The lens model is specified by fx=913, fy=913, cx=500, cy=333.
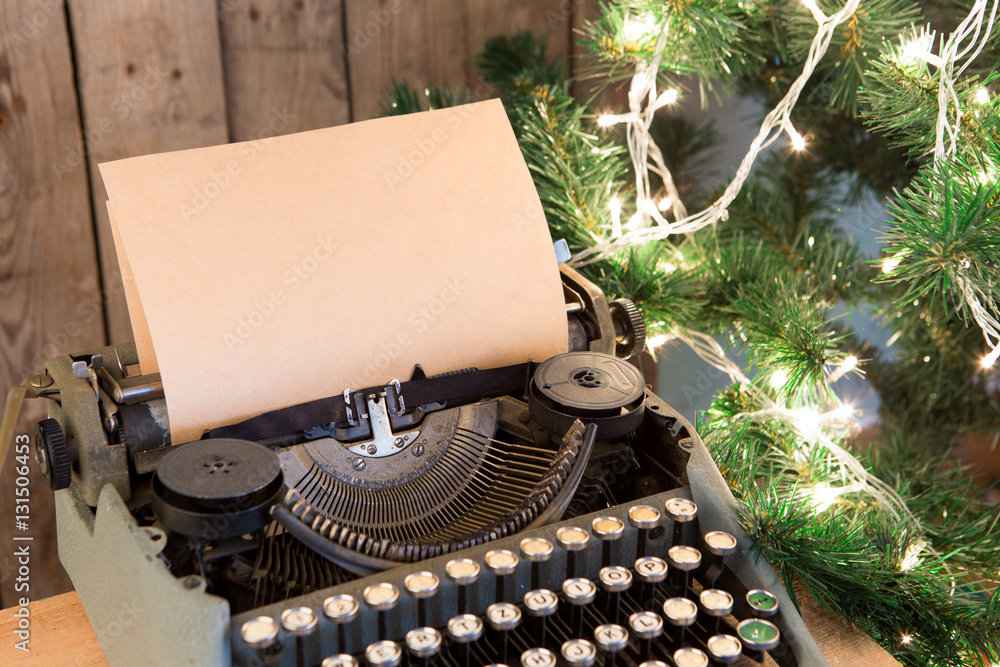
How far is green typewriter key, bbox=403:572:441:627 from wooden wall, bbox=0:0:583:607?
3.47ft

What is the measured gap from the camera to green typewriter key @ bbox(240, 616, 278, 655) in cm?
82

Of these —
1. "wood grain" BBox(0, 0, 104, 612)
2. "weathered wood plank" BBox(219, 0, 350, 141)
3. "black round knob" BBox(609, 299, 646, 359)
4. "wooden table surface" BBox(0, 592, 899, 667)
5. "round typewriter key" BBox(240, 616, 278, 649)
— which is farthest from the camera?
"weathered wood plank" BBox(219, 0, 350, 141)

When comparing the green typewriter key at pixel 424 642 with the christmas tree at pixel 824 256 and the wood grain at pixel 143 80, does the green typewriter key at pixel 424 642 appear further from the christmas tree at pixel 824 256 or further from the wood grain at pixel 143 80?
the wood grain at pixel 143 80

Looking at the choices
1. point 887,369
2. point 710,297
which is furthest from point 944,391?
point 710,297

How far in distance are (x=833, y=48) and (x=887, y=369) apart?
71 centimetres

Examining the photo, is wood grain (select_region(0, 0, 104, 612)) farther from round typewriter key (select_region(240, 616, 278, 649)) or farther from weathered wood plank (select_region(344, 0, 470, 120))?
round typewriter key (select_region(240, 616, 278, 649))

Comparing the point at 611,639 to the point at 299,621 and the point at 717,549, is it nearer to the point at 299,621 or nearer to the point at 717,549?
the point at 717,549

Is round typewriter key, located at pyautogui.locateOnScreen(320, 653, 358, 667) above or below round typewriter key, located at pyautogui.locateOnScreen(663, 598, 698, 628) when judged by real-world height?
above

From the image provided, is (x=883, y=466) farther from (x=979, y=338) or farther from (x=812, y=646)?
(x=812, y=646)

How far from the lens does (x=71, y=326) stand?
66.1 inches

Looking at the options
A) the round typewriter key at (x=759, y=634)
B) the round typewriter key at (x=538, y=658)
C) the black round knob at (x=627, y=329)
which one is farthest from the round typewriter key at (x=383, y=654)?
the black round knob at (x=627, y=329)

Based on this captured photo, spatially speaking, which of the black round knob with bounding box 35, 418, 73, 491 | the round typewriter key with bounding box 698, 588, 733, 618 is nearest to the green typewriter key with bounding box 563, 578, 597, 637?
the round typewriter key with bounding box 698, 588, 733, 618

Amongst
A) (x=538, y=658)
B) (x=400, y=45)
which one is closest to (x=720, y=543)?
(x=538, y=658)

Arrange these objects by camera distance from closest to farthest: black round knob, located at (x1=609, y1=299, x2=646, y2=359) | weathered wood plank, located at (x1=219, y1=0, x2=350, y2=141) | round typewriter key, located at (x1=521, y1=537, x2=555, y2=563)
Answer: round typewriter key, located at (x1=521, y1=537, x2=555, y2=563) → black round knob, located at (x1=609, y1=299, x2=646, y2=359) → weathered wood plank, located at (x1=219, y1=0, x2=350, y2=141)
